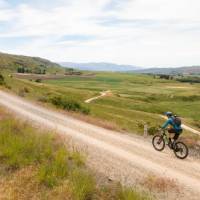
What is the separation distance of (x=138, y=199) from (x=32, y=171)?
417cm

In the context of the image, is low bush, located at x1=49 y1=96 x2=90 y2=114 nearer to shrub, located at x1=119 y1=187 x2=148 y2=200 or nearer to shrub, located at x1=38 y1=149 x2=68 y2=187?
shrub, located at x1=38 y1=149 x2=68 y2=187

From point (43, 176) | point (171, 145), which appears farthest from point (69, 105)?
point (43, 176)

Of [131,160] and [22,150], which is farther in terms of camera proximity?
[131,160]

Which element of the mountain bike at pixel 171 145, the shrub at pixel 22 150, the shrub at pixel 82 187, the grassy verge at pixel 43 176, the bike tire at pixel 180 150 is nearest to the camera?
the shrub at pixel 82 187

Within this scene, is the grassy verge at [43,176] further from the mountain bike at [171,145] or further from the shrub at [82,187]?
the mountain bike at [171,145]

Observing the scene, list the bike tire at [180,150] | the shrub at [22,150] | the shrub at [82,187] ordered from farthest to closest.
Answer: the bike tire at [180,150], the shrub at [22,150], the shrub at [82,187]

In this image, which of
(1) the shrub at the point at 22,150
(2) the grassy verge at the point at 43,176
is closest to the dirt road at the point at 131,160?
(2) the grassy verge at the point at 43,176

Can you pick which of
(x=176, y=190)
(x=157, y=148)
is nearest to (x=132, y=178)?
(x=176, y=190)

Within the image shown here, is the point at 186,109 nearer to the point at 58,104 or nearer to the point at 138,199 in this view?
the point at 58,104

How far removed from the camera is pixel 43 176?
1061 cm

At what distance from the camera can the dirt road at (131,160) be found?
13.0 m

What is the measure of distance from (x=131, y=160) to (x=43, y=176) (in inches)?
255

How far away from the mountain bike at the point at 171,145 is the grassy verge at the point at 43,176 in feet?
21.3

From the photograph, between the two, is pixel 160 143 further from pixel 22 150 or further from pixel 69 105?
pixel 69 105
